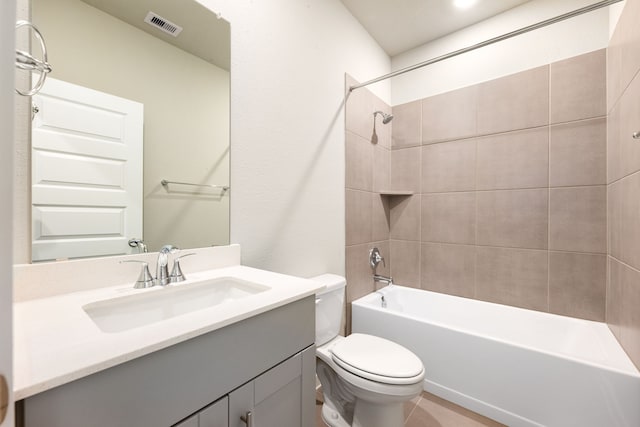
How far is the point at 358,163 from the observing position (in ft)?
7.14

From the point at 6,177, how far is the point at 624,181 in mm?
2186

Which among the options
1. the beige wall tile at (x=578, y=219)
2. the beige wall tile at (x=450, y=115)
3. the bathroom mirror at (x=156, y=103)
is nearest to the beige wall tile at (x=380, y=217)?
the beige wall tile at (x=450, y=115)

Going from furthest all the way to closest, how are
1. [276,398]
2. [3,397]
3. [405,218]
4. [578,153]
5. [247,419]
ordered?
[405,218]
[578,153]
[276,398]
[247,419]
[3,397]

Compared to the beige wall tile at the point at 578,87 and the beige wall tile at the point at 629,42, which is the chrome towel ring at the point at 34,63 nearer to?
the beige wall tile at the point at 629,42

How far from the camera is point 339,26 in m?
1.96

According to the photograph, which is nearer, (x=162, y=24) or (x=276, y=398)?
(x=276, y=398)

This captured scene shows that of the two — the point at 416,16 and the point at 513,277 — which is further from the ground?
the point at 416,16

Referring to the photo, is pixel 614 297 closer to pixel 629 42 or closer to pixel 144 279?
pixel 629 42

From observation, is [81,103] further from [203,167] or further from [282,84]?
[282,84]

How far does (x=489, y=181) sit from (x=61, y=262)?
250cm

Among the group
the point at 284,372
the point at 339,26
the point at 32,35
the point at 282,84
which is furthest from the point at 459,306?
the point at 32,35

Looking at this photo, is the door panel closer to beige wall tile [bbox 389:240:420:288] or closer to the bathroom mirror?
the bathroom mirror

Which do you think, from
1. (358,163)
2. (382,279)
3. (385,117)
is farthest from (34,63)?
(382,279)

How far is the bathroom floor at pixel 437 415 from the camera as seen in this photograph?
5.06 ft
